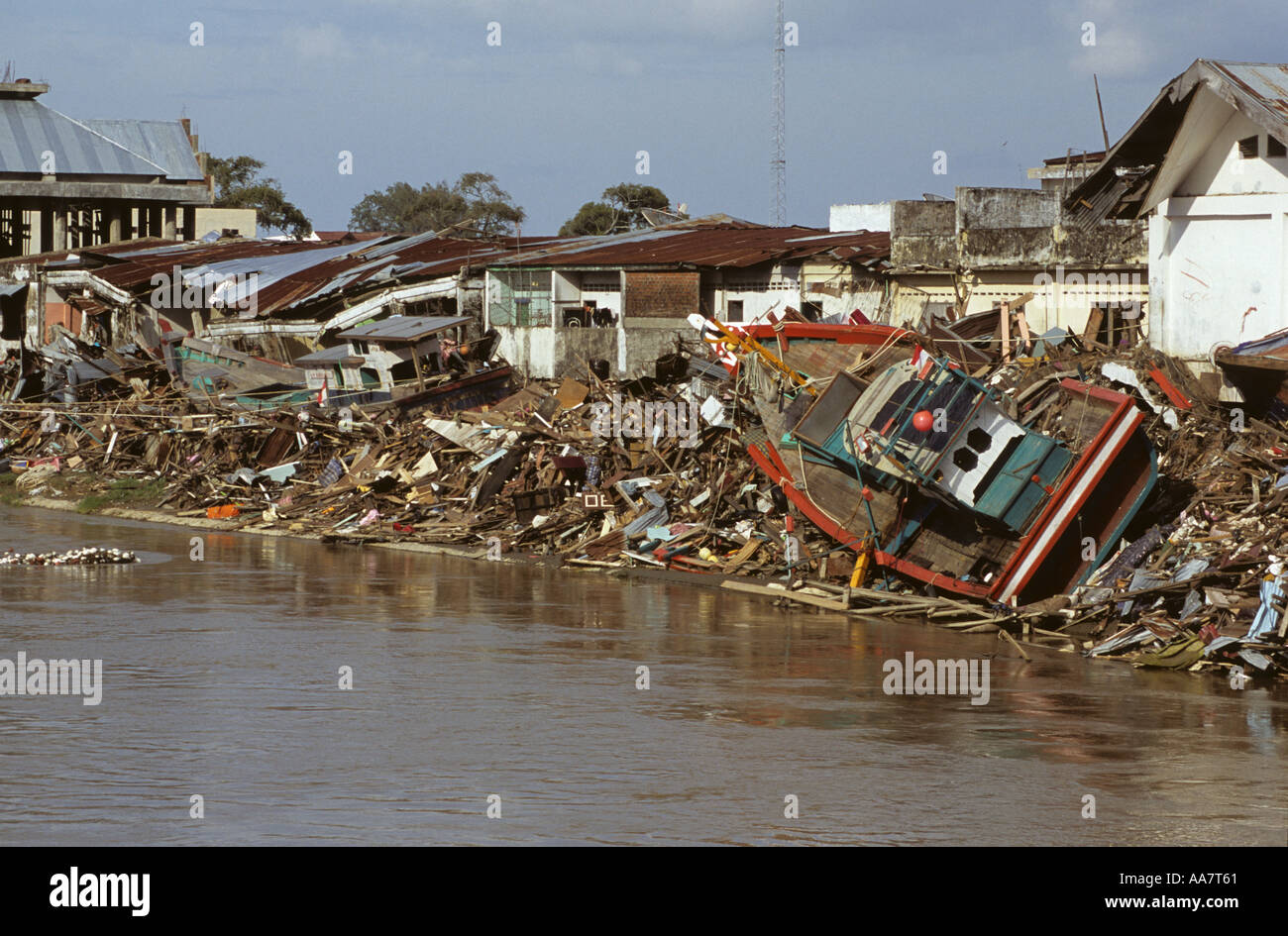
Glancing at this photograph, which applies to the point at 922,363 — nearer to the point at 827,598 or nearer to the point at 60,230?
the point at 827,598

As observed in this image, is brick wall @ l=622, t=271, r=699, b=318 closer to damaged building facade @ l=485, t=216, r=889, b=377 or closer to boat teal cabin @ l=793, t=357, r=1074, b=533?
damaged building facade @ l=485, t=216, r=889, b=377

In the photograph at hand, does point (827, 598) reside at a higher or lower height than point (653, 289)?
lower

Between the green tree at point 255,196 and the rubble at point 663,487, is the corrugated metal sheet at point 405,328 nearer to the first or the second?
the rubble at point 663,487

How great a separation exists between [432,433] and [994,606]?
12190 millimetres

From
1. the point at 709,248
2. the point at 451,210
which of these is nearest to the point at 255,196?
the point at 451,210

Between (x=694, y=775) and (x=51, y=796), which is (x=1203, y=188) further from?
(x=51, y=796)

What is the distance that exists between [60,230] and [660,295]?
3150 cm

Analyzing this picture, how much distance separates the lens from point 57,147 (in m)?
56.0

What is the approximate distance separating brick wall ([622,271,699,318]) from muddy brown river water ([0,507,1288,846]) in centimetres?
1268

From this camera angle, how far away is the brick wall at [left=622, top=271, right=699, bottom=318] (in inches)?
1278

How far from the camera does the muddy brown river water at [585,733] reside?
36.0ft

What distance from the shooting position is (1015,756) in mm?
12883

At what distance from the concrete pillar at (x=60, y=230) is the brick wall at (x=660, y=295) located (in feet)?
98.6
